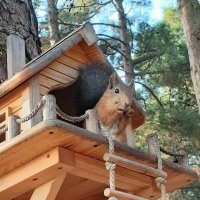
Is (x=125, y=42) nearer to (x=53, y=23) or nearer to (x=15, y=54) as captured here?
(x=53, y=23)

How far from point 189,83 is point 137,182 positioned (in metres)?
6.07

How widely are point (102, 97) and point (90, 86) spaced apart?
0.53 ft

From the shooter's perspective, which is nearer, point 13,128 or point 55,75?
point 13,128

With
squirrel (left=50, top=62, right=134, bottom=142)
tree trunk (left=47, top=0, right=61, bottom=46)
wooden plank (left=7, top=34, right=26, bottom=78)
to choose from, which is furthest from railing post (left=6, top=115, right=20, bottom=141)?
tree trunk (left=47, top=0, right=61, bottom=46)

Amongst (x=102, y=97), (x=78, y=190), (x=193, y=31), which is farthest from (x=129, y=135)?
(x=193, y=31)

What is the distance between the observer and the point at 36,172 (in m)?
2.61

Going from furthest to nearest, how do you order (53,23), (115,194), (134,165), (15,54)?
(53,23) < (15,54) < (134,165) < (115,194)

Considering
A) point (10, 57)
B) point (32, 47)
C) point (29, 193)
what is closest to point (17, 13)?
point (32, 47)

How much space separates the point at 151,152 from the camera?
292cm

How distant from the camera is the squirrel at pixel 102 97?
3.06m

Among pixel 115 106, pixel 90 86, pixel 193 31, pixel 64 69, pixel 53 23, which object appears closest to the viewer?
pixel 115 106

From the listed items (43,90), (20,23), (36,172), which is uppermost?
(20,23)

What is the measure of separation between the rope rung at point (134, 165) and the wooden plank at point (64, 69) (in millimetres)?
714

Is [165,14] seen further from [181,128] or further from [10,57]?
[10,57]
